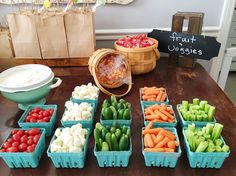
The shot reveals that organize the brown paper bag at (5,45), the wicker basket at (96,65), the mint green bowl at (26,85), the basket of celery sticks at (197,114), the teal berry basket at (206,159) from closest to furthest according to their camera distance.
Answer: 1. the teal berry basket at (206,159)
2. the basket of celery sticks at (197,114)
3. the mint green bowl at (26,85)
4. the wicker basket at (96,65)
5. the brown paper bag at (5,45)

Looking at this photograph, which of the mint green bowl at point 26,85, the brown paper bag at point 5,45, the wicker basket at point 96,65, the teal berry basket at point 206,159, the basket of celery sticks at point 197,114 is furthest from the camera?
the brown paper bag at point 5,45

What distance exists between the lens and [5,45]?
1116mm

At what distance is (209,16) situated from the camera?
1334 mm

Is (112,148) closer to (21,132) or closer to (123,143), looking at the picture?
(123,143)

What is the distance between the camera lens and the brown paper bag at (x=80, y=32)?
105 cm

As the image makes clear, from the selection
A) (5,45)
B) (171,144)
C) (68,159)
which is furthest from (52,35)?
(171,144)

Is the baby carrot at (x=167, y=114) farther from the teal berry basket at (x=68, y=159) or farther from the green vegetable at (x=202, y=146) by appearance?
the teal berry basket at (x=68, y=159)

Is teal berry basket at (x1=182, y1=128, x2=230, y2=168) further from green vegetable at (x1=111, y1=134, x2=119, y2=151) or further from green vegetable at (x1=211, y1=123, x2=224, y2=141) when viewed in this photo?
green vegetable at (x1=111, y1=134, x2=119, y2=151)

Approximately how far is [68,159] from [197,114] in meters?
0.45

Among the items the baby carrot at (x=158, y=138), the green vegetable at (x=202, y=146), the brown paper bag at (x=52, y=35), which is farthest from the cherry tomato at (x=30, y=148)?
the brown paper bag at (x=52, y=35)

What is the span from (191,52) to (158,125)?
0.56m

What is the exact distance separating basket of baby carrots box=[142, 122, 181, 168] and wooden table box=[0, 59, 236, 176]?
0.08ft

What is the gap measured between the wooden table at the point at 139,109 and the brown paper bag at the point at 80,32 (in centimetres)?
12

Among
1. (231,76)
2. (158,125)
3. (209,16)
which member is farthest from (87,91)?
(231,76)
